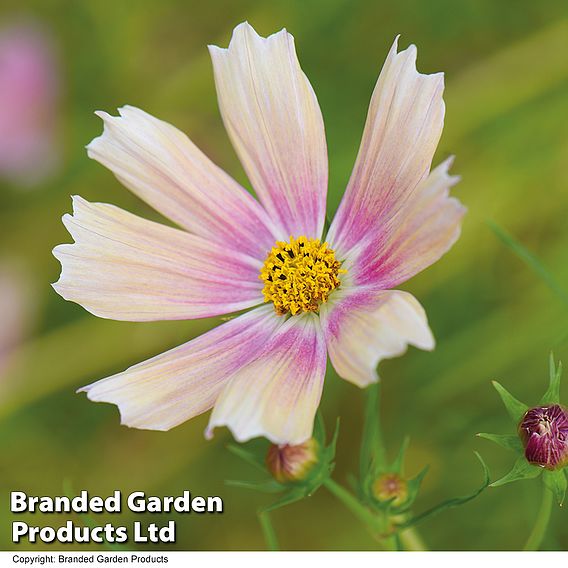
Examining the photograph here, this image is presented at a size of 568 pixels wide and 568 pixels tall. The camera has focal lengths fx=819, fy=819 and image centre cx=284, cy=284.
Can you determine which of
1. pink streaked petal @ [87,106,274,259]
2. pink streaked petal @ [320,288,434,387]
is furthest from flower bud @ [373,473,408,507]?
pink streaked petal @ [87,106,274,259]

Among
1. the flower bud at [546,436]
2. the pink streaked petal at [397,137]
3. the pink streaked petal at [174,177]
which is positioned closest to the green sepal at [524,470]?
the flower bud at [546,436]

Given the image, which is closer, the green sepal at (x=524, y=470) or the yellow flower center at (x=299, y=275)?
the green sepal at (x=524, y=470)

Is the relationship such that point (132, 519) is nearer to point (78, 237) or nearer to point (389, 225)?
point (78, 237)

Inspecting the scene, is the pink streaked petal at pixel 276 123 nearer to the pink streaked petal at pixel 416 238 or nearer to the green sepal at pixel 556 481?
the pink streaked petal at pixel 416 238

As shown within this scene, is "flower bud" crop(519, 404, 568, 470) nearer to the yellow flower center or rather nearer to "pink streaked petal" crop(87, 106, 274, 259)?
the yellow flower center

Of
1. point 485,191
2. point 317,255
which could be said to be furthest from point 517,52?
point 317,255

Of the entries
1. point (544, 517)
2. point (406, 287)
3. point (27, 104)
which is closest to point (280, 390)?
point (544, 517)

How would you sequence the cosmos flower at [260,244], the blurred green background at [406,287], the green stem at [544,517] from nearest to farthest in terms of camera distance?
the cosmos flower at [260,244] → the green stem at [544,517] → the blurred green background at [406,287]
